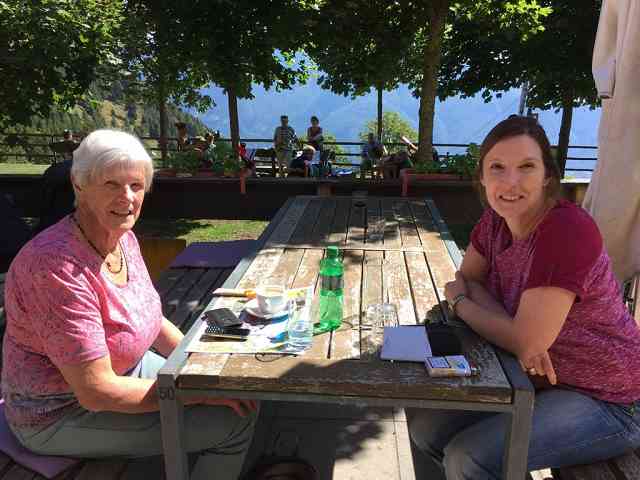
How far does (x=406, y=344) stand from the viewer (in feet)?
5.53

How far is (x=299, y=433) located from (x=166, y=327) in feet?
3.28

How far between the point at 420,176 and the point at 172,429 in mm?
4644

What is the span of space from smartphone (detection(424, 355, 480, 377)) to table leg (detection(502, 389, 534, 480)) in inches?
5.5

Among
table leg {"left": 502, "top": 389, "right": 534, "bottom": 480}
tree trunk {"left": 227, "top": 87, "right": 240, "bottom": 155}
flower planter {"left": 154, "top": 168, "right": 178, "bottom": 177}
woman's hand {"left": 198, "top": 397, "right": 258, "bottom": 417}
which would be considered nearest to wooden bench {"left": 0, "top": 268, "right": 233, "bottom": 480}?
woman's hand {"left": 198, "top": 397, "right": 258, "bottom": 417}

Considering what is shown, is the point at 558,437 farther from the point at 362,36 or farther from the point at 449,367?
the point at 362,36

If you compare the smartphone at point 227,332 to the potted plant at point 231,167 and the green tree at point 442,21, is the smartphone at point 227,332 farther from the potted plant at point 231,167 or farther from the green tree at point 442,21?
the green tree at point 442,21

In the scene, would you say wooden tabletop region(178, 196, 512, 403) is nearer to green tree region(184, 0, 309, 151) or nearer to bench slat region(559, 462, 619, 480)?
bench slat region(559, 462, 619, 480)

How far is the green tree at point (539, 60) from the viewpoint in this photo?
11039mm

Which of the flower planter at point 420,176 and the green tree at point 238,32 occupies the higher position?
the green tree at point 238,32

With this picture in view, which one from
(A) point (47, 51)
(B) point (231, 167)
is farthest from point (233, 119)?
(B) point (231, 167)

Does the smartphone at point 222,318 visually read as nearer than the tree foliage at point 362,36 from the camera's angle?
Yes

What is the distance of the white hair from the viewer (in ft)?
5.64

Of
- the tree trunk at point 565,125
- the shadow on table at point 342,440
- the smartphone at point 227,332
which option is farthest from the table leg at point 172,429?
the tree trunk at point 565,125

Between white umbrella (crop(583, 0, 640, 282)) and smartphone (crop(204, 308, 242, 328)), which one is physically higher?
white umbrella (crop(583, 0, 640, 282))
